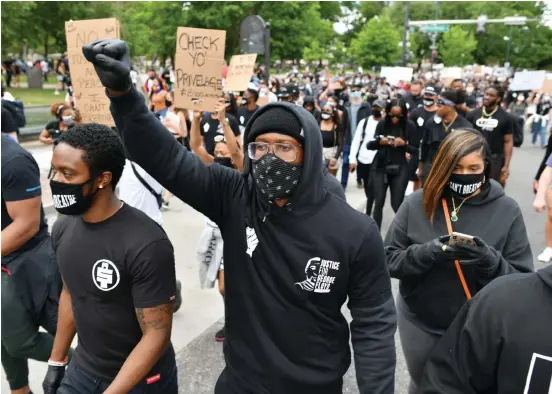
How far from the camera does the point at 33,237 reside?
3.09 meters

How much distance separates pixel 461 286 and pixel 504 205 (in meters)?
0.46

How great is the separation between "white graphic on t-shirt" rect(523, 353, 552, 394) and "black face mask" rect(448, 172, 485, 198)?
1451mm

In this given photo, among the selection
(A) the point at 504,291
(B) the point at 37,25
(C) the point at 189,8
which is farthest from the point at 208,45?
(C) the point at 189,8

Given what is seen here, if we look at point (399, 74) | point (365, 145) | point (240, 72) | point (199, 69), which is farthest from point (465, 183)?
point (399, 74)

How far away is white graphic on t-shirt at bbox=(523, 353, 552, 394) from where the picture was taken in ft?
4.00

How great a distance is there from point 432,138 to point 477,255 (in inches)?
165

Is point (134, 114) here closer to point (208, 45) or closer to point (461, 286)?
point (461, 286)

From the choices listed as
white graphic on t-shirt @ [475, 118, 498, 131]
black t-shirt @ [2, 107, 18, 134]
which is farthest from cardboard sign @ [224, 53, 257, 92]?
black t-shirt @ [2, 107, 18, 134]

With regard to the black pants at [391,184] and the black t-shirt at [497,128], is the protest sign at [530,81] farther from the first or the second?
the black pants at [391,184]

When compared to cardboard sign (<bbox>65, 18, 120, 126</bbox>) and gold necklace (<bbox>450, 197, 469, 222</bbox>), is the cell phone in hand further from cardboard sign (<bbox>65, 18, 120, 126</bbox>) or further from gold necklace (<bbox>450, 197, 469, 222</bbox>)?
cardboard sign (<bbox>65, 18, 120, 126</bbox>)

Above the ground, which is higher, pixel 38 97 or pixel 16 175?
pixel 16 175

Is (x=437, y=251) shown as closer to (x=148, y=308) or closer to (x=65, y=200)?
(x=148, y=308)

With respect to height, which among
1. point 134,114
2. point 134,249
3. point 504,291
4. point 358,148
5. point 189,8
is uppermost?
point 189,8

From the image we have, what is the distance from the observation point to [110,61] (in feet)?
4.89
